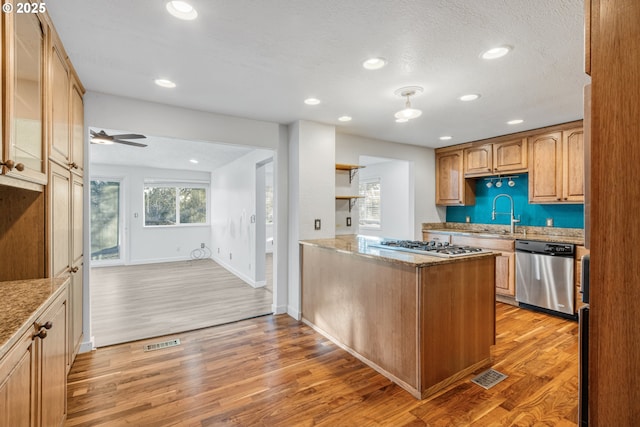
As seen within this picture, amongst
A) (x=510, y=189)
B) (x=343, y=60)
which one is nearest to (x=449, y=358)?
(x=343, y=60)

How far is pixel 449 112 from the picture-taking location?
3311mm

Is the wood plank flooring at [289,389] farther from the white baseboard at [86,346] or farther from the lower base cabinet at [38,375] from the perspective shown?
the lower base cabinet at [38,375]

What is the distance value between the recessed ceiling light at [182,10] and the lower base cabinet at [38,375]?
5.29ft

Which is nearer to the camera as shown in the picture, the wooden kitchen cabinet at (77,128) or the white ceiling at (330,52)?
the white ceiling at (330,52)

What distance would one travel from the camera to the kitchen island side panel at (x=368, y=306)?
2.16 metres

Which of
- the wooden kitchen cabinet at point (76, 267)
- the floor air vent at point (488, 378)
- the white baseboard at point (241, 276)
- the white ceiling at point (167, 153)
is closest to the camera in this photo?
the floor air vent at point (488, 378)

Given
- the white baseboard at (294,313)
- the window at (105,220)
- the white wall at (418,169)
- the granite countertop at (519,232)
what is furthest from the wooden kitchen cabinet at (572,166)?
the window at (105,220)

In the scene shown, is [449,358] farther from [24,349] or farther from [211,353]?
[24,349]

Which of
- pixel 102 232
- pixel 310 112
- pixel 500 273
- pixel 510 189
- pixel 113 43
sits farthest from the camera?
pixel 102 232

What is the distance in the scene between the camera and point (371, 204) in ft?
22.2

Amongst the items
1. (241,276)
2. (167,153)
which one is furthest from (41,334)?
(167,153)

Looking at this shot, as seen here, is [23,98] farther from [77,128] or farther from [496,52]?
[496,52]

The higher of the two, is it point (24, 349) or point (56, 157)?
point (56, 157)

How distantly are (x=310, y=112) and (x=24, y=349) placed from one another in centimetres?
290
